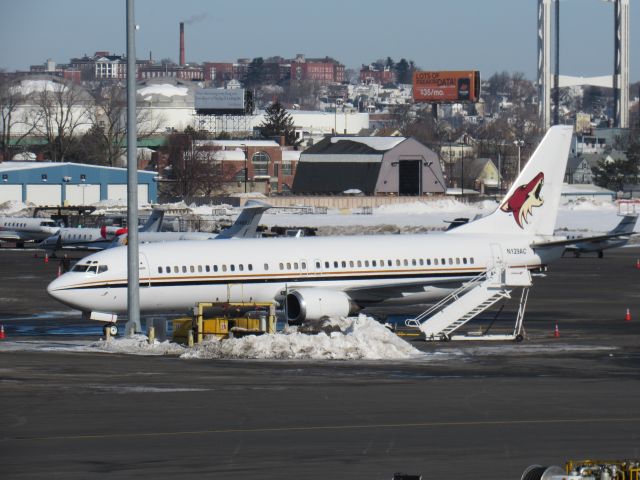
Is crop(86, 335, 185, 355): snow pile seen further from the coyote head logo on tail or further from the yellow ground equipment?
the coyote head logo on tail

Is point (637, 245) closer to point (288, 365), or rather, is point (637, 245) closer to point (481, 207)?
point (481, 207)

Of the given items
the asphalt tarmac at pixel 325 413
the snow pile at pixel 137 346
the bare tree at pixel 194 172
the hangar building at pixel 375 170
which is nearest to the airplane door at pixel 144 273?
the snow pile at pixel 137 346

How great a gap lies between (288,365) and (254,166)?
6160 inches

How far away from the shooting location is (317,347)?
37031mm

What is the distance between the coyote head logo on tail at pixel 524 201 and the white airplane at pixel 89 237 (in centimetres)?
3974

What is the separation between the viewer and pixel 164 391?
2920 cm

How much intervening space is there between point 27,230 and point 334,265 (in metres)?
61.8

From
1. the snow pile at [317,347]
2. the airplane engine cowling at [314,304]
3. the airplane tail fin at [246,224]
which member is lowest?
the snow pile at [317,347]

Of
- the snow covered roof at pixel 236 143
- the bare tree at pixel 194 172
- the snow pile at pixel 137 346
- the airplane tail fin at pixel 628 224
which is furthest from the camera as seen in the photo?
the snow covered roof at pixel 236 143

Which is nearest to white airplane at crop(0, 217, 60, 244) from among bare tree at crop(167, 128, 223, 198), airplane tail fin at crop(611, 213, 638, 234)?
airplane tail fin at crop(611, 213, 638, 234)

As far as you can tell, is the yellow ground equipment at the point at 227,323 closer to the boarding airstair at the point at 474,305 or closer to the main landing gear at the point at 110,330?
the main landing gear at the point at 110,330

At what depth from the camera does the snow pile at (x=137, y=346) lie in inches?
1502

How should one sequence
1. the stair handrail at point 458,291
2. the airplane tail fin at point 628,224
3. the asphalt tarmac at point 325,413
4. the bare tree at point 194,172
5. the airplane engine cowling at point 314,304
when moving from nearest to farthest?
the asphalt tarmac at point 325,413 < the airplane engine cowling at point 314,304 < the stair handrail at point 458,291 < the airplane tail fin at point 628,224 < the bare tree at point 194,172

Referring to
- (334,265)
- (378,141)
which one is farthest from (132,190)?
(378,141)
